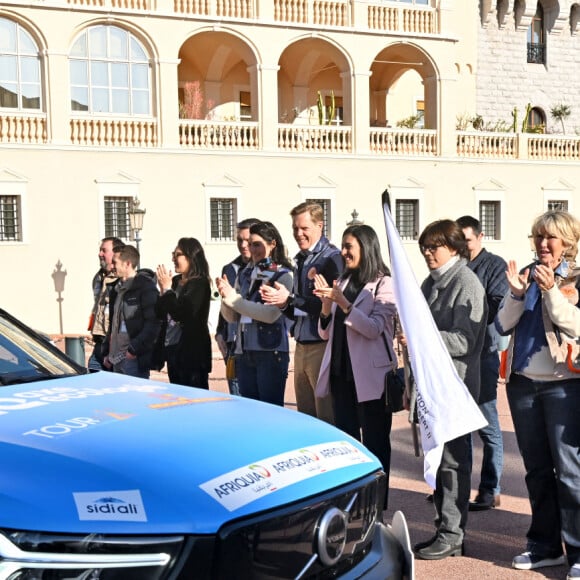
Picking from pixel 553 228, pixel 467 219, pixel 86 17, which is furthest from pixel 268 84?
pixel 553 228

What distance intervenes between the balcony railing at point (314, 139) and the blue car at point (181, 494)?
26.5m

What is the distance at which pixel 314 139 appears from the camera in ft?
99.9

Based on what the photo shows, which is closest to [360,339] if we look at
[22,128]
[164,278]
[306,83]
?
[164,278]

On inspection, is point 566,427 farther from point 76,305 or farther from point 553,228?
point 76,305

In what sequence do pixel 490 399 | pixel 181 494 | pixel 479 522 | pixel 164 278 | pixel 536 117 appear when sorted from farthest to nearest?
pixel 536 117
pixel 164 278
pixel 490 399
pixel 479 522
pixel 181 494

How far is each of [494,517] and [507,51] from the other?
33.6 meters

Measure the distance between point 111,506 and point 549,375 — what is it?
121 inches

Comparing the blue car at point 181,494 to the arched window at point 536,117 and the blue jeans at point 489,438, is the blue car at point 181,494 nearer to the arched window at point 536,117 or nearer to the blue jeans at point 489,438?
the blue jeans at point 489,438

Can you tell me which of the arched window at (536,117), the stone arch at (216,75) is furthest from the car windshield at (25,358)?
the arched window at (536,117)

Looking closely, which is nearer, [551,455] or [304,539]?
[304,539]

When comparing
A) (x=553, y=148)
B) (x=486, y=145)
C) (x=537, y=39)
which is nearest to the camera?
(x=486, y=145)

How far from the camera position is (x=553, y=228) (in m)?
5.20

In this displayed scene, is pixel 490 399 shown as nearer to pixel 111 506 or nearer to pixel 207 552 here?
pixel 207 552

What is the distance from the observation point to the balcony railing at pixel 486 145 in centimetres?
3288
